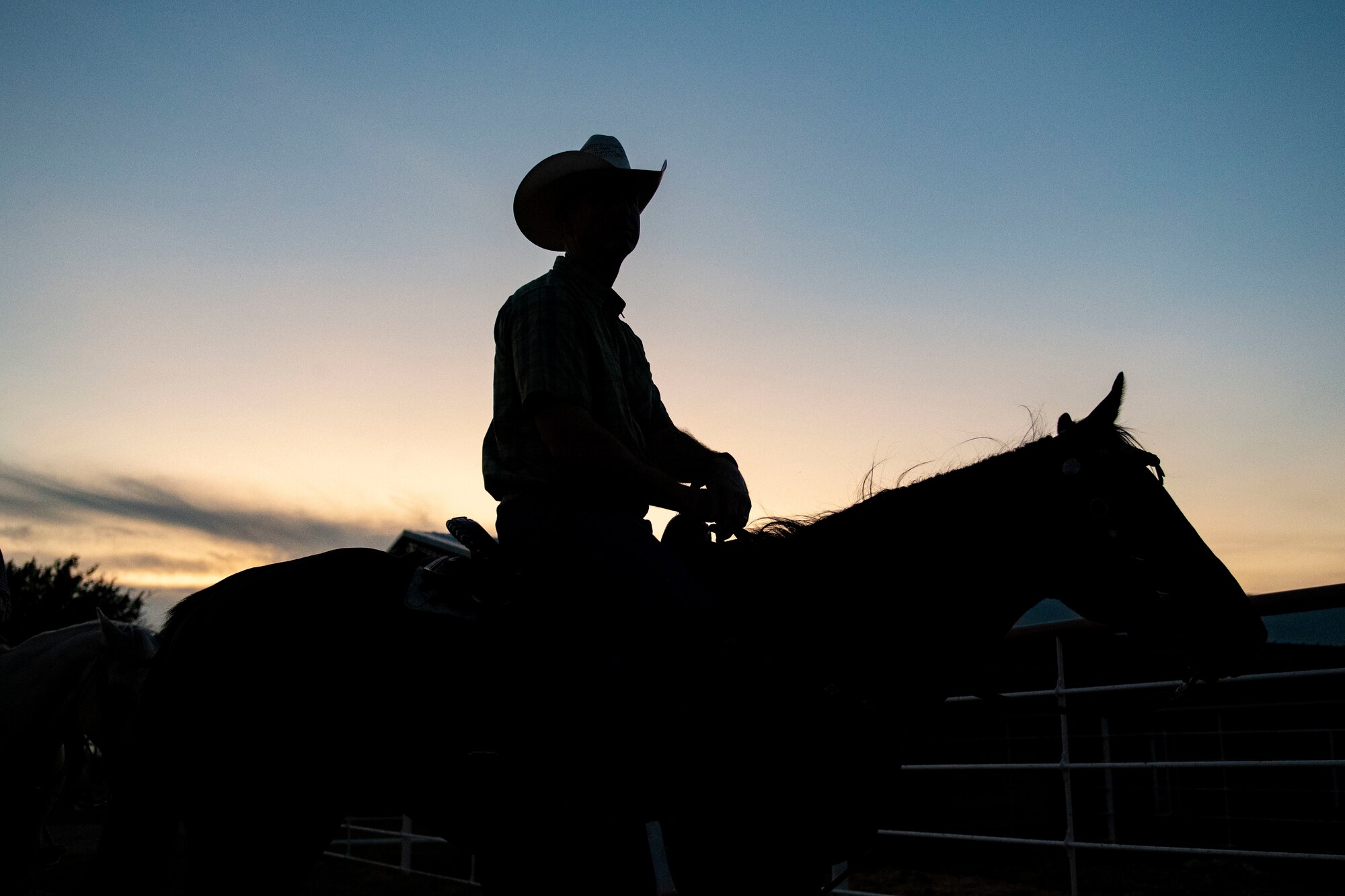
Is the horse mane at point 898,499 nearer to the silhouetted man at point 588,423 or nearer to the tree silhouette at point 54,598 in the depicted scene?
the silhouetted man at point 588,423

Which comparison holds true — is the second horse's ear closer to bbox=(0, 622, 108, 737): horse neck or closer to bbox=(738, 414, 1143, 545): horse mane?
bbox=(738, 414, 1143, 545): horse mane

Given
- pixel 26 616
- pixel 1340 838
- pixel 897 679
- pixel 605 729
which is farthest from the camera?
pixel 26 616

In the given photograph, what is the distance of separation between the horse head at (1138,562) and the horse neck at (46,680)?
6294 mm

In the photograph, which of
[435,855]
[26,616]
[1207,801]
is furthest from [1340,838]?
[26,616]

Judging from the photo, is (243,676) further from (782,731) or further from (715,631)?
(782,731)

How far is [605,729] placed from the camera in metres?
2.31

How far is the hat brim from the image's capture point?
2.87 meters

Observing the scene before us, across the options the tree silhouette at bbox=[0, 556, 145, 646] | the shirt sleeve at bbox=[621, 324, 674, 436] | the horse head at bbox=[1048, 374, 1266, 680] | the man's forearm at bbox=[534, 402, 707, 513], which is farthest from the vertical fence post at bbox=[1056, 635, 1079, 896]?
the tree silhouette at bbox=[0, 556, 145, 646]

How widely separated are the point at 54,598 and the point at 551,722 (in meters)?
42.6

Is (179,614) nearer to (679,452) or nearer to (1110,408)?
(679,452)

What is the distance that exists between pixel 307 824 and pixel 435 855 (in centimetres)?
1364

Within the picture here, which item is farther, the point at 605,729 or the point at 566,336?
the point at 566,336

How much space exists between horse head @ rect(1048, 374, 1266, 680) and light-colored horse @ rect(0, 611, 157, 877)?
18.0 ft

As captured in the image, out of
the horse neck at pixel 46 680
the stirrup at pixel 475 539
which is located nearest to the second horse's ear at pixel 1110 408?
the stirrup at pixel 475 539
